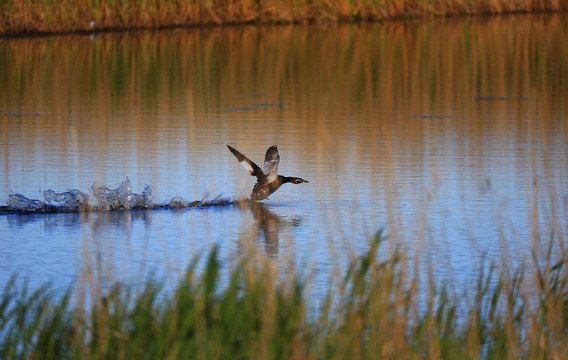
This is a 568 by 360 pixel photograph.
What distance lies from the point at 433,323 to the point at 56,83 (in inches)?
633

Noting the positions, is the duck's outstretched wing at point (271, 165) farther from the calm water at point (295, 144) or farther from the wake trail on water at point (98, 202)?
the wake trail on water at point (98, 202)

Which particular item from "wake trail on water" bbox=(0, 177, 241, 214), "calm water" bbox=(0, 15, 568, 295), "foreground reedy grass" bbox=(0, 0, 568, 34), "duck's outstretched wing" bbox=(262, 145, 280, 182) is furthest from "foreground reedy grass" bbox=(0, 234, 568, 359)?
"foreground reedy grass" bbox=(0, 0, 568, 34)

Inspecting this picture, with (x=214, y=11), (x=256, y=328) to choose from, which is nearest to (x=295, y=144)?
(x=256, y=328)

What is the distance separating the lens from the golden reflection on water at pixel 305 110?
1140 cm

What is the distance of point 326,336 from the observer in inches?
219

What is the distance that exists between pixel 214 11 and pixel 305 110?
13653 mm

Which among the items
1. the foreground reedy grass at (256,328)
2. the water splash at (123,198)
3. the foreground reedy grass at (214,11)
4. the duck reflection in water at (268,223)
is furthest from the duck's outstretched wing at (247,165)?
the foreground reedy grass at (214,11)

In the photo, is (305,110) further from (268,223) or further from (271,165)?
(268,223)

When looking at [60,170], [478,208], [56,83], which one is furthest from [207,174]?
[56,83]

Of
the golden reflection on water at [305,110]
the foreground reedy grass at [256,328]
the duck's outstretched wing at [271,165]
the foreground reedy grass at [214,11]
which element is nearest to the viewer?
the foreground reedy grass at [256,328]

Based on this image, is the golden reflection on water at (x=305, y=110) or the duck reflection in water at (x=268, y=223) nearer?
the duck reflection in water at (x=268, y=223)

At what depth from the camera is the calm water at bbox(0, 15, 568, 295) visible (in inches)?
343

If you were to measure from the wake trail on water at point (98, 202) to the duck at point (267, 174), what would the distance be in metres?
0.35

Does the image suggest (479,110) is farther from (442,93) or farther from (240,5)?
(240,5)
